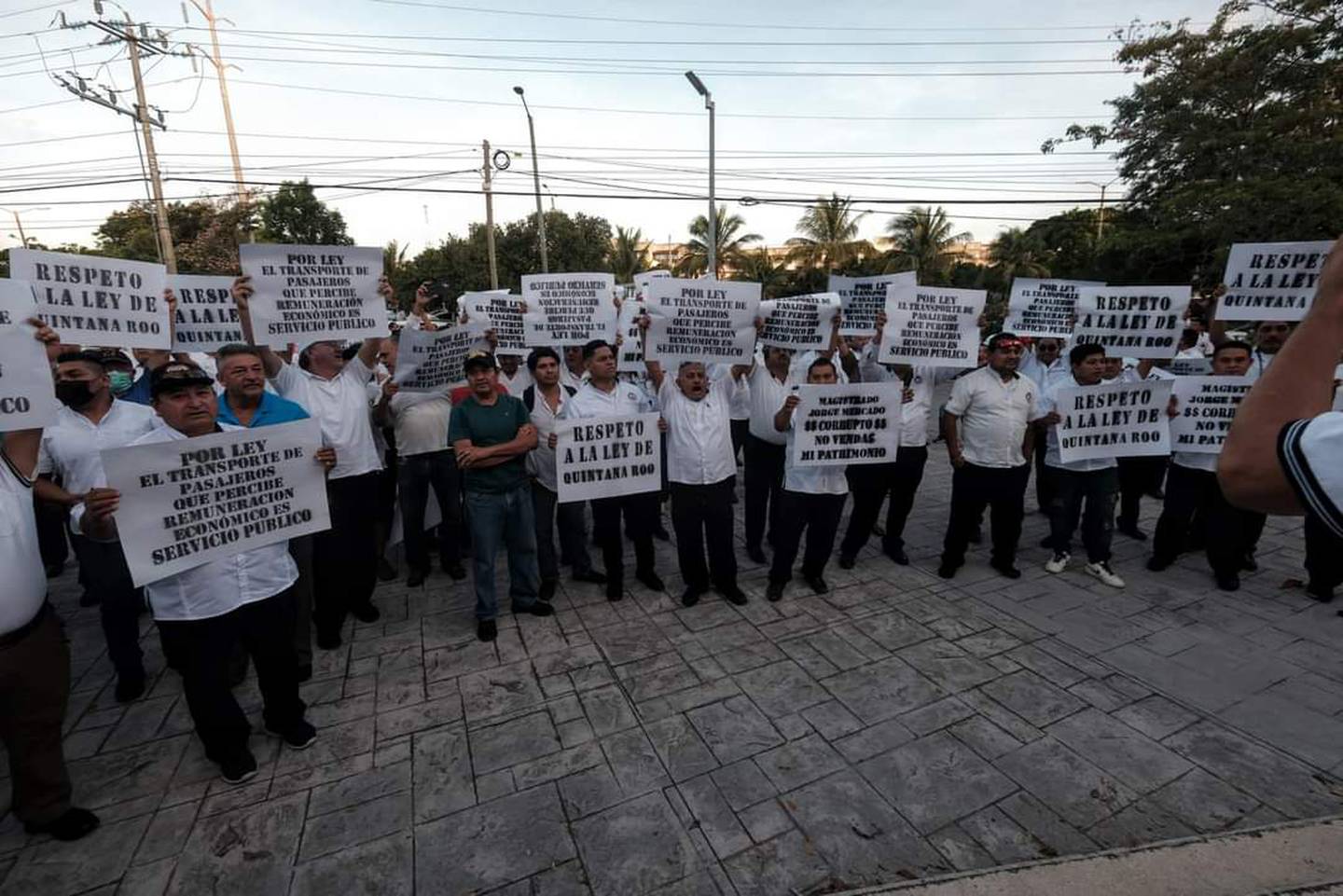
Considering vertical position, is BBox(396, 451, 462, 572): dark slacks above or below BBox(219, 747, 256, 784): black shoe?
above

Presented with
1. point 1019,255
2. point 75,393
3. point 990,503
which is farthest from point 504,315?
point 1019,255

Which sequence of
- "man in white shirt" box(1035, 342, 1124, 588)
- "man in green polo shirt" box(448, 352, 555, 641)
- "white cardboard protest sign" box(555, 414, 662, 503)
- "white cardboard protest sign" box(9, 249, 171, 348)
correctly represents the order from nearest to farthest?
"white cardboard protest sign" box(9, 249, 171, 348) < "man in green polo shirt" box(448, 352, 555, 641) < "white cardboard protest sign" box(555, 414, 662, 503) < "man in white shirt" box(1035, 342, 1124, 588)

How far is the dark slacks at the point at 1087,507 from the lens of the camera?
529 centimetres

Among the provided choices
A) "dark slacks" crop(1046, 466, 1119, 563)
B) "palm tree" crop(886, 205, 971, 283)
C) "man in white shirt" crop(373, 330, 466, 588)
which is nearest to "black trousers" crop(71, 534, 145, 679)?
"man in white shirt" crop(373, 330, 466, 588)

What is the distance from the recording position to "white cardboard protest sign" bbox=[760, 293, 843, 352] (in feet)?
17.1

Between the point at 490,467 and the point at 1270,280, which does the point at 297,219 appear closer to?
the point at 490,467

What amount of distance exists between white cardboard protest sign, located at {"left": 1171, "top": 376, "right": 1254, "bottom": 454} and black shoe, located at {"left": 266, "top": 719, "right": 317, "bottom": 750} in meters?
6.91

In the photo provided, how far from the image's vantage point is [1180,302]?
5621 millimetres

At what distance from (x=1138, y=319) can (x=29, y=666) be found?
8034 mm

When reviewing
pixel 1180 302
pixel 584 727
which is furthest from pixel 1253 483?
pixel 1180 302

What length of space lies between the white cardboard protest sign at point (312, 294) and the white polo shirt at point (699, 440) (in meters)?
2.41

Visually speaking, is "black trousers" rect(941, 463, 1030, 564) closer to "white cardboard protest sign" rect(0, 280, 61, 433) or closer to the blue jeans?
the blue jeans

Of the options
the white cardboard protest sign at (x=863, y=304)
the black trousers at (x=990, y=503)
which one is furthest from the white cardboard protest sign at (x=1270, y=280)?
the white cardboard protest sign at (x=863, y=304)

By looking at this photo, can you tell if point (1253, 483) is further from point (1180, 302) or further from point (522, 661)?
point (1180, 302)
